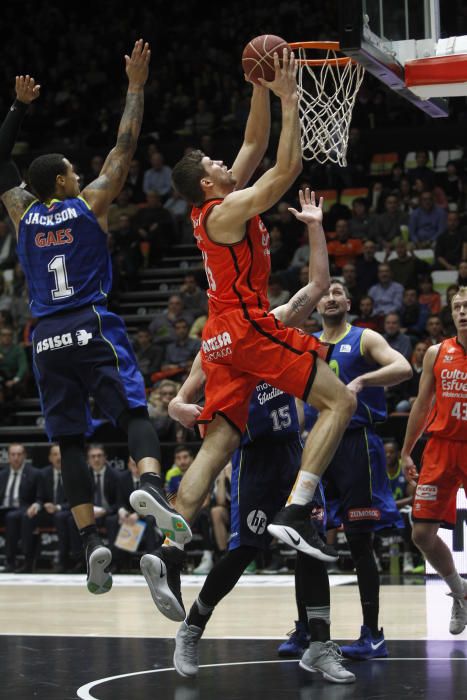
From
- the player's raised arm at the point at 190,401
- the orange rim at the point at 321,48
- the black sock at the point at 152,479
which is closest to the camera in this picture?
the black sock at the point at 152,479

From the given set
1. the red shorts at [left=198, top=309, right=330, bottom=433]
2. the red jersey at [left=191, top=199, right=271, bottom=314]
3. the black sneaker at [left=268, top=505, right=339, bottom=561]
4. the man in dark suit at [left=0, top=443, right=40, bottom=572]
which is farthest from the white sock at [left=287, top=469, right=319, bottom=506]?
the man in dark suit at [left=0, top=443, right=40, bottom=572]

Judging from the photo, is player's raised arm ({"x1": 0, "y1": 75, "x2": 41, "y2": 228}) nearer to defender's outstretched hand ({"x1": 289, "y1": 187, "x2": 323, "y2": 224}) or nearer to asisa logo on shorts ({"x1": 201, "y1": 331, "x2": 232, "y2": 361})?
asisa logo on shorts ({"x1": 201, "y1": 331, "x2": 232, "y2": 361})

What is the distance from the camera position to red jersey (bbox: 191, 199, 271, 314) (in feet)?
18.7

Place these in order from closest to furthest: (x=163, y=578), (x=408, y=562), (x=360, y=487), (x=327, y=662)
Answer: (x=163, y=578), (x=327, y=662), (x=360, y=487), (x=408, y=562)

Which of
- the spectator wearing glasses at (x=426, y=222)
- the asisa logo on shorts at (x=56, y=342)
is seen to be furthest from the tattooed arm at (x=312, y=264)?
the spectator wearing glasses at (x=426, y=222)

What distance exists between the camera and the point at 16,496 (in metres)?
14.0

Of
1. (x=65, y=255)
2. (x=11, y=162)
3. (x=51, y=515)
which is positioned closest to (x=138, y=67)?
(x=11, y=162)

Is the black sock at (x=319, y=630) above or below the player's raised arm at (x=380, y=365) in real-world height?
below

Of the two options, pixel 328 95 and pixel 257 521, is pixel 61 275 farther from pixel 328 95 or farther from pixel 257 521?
pixel 328 95

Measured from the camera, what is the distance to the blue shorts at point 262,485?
6.14m

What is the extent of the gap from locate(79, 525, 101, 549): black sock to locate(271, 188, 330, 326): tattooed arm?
1.59 m

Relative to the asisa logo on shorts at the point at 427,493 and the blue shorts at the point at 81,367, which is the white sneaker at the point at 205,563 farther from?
the blue shorts at the point at 81,367

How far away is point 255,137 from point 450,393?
2346 millimetres

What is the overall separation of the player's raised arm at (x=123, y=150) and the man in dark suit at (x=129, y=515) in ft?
23.4
